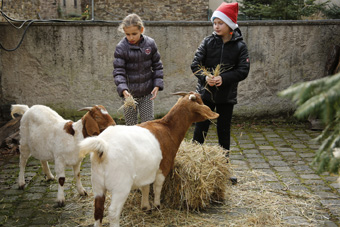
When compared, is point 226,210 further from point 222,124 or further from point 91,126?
point 91,126

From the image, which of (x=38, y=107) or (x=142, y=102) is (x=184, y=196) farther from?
(x=38, y=107)

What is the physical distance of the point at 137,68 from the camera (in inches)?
197

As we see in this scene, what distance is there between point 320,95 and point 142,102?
11.1 feet

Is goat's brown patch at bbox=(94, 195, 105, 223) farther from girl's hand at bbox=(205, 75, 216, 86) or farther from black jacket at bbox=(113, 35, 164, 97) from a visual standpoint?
girl's hand at bbox=(205, 75, 216, 86)

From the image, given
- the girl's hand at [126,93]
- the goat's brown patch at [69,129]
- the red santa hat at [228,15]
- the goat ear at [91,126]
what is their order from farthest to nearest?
the red santa hat at [228,15] < the girl's hand at [126,93] < the goat's brown patch at [69,129] < the goat ear at [91,126]

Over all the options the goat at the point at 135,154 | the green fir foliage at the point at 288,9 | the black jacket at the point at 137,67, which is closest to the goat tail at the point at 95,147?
the goat at the point at 135,154

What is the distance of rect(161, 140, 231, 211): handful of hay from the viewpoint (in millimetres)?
4281

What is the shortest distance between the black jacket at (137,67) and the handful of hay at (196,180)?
1.02 m

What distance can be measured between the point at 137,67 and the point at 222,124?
1.36 m

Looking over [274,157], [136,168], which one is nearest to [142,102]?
[136,168]

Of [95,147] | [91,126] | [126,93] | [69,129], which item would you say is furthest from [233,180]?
[95,147]

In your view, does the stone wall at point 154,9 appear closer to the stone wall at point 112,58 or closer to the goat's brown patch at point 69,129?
the stone wall at point 112,58

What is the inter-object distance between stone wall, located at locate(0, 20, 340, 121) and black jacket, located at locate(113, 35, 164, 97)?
2.97 m

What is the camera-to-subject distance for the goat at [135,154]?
3479 millimetres
